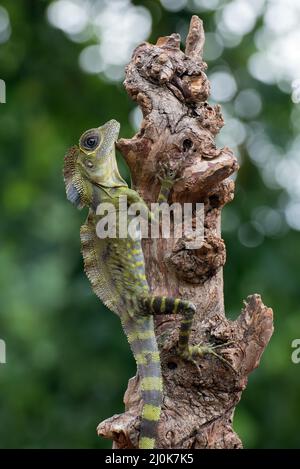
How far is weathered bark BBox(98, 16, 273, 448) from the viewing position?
5797 mm

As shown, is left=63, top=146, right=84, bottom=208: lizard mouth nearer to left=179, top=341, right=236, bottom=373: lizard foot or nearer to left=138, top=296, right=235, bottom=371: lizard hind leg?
left=138, top=296, right=235, bottom=371: lizard hind leg

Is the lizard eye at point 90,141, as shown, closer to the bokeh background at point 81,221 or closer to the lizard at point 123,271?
the lizard at point 123,271

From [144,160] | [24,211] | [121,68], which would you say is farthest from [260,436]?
[144,160]

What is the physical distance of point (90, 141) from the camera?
6578mm

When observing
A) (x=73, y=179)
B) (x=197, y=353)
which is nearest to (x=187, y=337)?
(x=197, y=353)

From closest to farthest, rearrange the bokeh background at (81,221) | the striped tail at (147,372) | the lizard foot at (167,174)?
1. the striped tail at (147,372)
2. the lizard foot at (167,174)
3. the bokeh background at (81,221)

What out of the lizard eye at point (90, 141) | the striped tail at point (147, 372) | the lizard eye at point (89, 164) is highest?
the lizard eye at point (90, 141)

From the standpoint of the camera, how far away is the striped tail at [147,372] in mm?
5645

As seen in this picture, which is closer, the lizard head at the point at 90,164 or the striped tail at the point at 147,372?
the striped tail at the point at 147,372

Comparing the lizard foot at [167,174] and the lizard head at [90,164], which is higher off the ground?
the lizard head at [90,164]

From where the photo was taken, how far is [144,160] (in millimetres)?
6141

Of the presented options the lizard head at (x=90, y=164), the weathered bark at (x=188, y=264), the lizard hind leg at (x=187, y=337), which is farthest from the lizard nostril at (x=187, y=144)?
the lizard hind leg at (x=187, y=337)

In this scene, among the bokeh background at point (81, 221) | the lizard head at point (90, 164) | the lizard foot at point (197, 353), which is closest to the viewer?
the lizard foot at point (197, 353)

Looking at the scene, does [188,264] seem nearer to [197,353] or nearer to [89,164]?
[197,353]
